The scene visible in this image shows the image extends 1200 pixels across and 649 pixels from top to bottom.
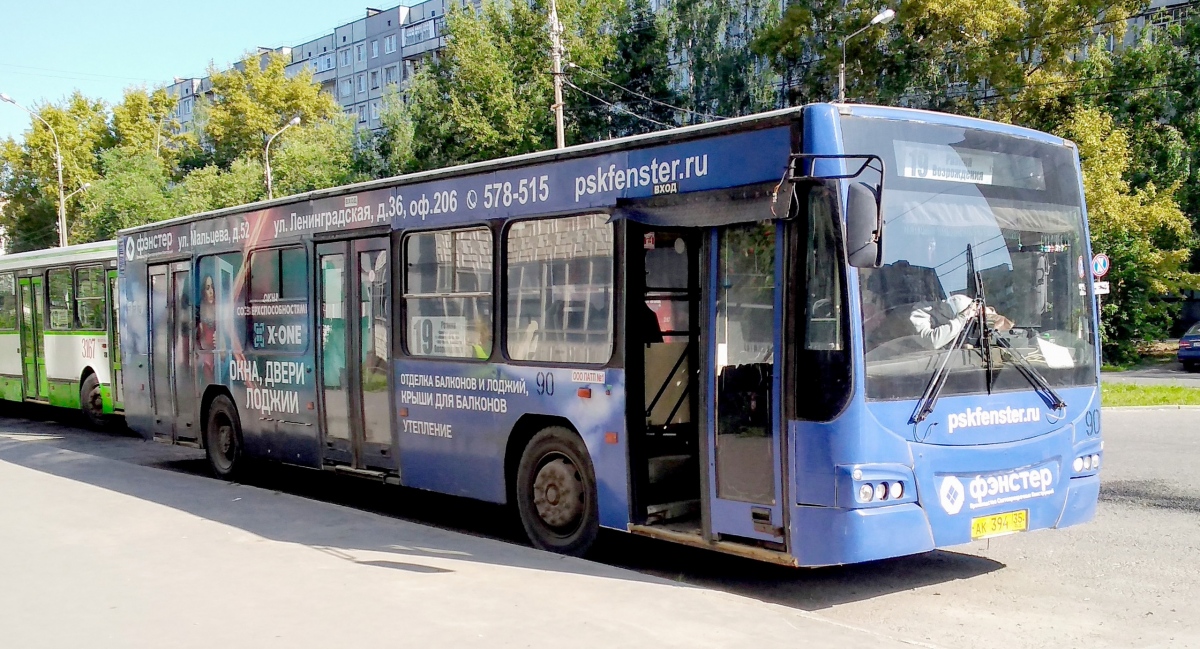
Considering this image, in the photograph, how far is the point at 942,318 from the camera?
6770 millimetres

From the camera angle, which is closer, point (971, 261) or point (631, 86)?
point (971, 261)

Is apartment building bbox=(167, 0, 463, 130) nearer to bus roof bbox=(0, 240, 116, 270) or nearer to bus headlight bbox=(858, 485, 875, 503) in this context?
bus roof bbox=(0, 240, 116, 270)

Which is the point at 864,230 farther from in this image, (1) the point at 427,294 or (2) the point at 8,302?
(2) the point at 8,302

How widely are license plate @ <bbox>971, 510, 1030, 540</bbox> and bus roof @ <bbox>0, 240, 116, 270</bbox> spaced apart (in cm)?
1621

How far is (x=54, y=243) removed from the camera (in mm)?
60219

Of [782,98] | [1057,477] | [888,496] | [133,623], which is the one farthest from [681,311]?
[782,98]

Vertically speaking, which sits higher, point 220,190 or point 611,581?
point 220,190

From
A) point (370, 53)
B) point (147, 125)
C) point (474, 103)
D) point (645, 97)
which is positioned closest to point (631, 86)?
point (645, 97)

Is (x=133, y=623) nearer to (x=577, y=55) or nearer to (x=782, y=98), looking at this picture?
(x=577, y=55)

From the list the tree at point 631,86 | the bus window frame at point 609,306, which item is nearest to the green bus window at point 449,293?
the bus window frame at point 609,306

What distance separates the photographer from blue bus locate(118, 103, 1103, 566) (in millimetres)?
6543

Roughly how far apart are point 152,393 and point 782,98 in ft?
108

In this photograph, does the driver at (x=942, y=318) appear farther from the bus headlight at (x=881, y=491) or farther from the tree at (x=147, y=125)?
the tree at (x=147, y=125)

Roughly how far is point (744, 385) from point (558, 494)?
220 centimetres
